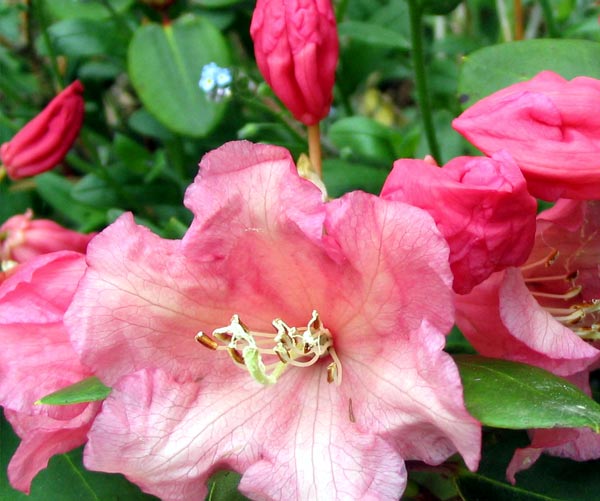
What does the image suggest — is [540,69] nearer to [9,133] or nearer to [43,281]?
[43,281]

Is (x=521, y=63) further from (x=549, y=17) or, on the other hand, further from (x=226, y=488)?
(x=226, y=488)

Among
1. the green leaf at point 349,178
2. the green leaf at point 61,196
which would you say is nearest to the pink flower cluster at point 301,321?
the green leaf at point 349,178

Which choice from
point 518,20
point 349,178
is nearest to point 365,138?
point 349,178

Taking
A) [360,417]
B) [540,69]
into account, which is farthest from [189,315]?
[540,69]

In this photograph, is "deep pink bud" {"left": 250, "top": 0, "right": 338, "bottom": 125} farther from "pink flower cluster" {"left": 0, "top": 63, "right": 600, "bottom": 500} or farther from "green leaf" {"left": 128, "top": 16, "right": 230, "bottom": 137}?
"green leaf" {"left": 128, "top": 16, "right": 230, "bottom": 137}

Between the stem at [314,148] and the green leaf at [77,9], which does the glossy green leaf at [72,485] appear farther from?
the green leaf at [77,9]

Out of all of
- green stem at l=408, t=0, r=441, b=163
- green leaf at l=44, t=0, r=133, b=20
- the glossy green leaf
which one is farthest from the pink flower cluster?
green leaf at l=44, t=0, r=133, b=20
